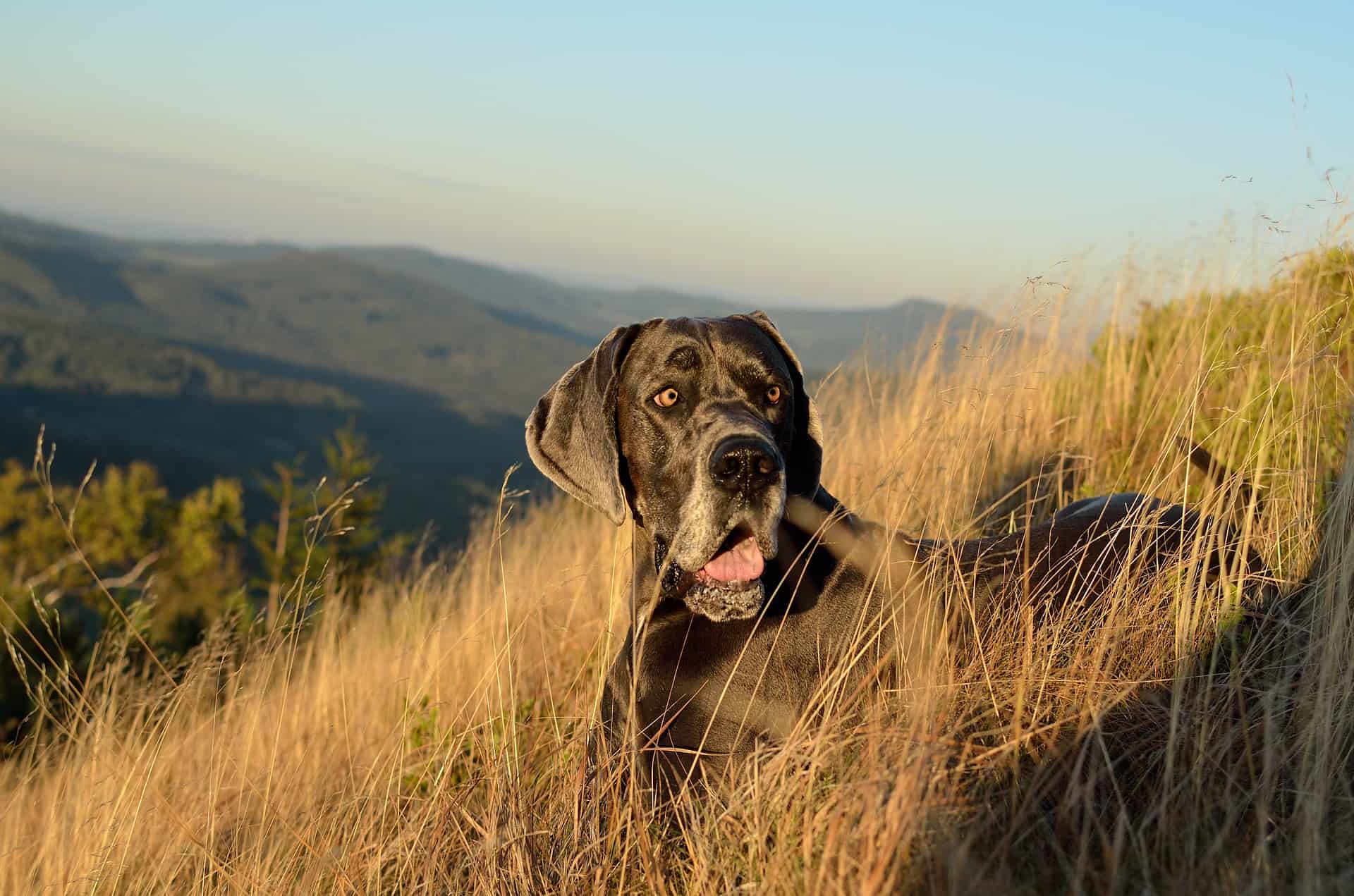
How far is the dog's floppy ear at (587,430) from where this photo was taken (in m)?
3.10

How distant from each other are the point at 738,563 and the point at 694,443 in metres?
0.37

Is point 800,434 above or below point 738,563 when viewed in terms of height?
above

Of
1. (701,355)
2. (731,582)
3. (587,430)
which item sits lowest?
(731,582)

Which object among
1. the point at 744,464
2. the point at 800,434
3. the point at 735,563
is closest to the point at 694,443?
the point at 744,464

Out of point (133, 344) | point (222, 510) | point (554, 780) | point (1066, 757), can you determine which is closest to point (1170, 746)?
point (1066, 757)

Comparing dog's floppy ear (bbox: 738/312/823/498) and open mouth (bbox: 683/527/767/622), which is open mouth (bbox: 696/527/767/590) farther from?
dog's floppy ear (bbox: 738/312/823/498)

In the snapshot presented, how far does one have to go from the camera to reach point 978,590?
9.89 ft

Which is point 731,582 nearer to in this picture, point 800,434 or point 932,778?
point 800,434

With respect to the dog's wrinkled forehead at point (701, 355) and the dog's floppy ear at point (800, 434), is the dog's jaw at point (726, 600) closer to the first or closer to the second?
the dog's floppy ear at point (800, 434)

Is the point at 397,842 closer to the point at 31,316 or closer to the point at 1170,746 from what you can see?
the point at 1170,746

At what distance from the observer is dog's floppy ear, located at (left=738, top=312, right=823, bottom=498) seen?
3271mm

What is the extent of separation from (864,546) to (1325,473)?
1.90m

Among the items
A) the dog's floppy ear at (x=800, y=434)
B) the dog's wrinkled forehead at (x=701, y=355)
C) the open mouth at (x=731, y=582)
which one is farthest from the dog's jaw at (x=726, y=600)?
the dog's wrinkled forehead at (x=701, y=355)

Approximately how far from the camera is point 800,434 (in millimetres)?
3334
